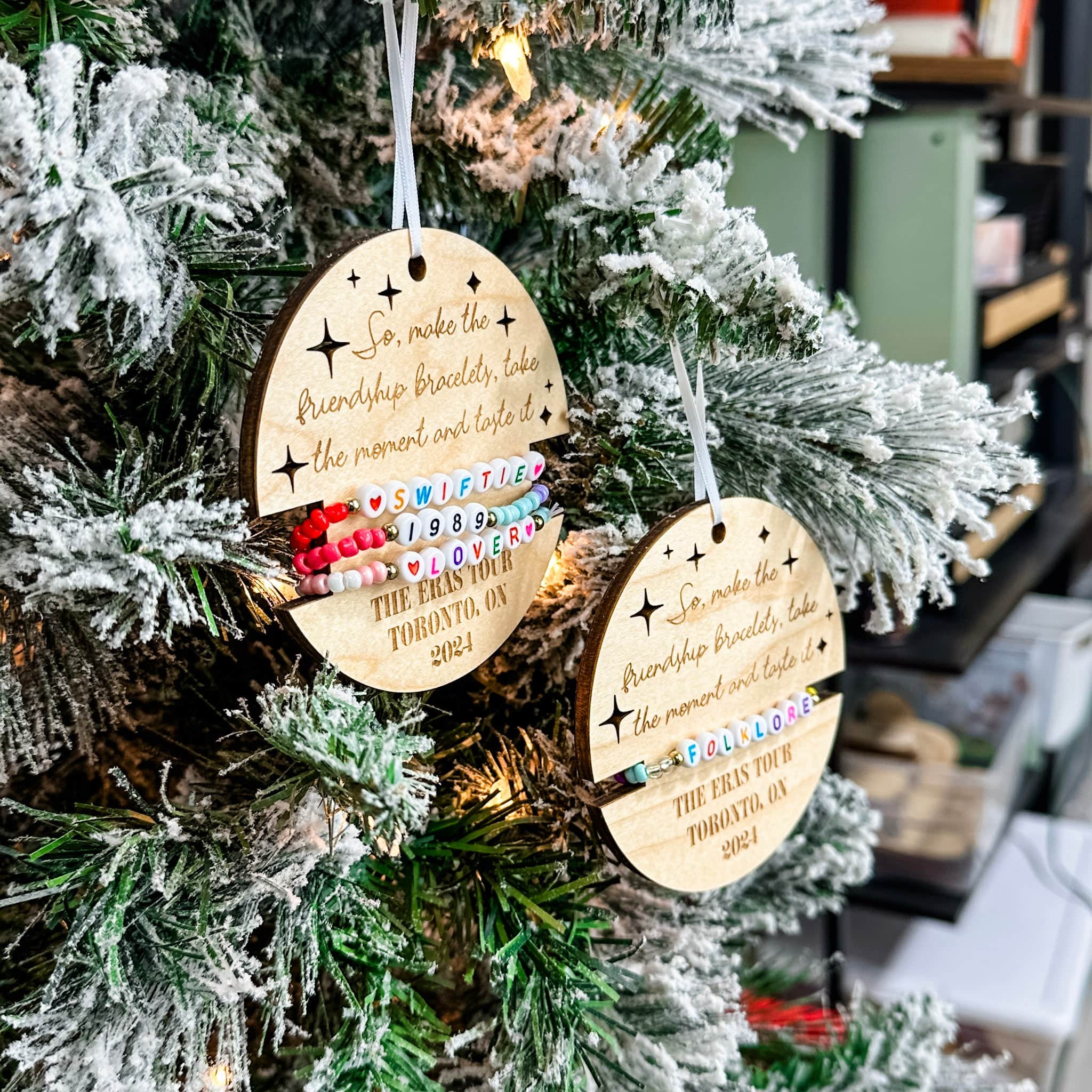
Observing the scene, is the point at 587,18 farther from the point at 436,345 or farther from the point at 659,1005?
the point at 659,1005

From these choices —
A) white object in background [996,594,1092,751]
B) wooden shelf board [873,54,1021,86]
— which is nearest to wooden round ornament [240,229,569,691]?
wooden shelf board [873,54,1021,86]

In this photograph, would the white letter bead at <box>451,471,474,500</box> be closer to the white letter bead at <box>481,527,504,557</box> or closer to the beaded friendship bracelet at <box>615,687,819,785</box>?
the white letter bead at <box>481,527,504,557</box>

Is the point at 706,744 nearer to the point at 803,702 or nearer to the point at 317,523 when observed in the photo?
the point at 803,702

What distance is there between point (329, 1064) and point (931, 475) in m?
0.30

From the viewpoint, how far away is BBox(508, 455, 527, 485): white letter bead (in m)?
0.41

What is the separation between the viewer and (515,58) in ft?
1.37

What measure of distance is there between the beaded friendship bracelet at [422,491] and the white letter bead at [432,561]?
0.05 feet

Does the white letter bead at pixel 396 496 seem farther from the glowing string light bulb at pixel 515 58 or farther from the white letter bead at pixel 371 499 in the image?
the glowing string light bulb at pixel 515 58

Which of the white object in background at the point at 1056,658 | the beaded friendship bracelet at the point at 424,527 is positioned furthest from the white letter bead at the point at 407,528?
the white object in background at the point at 1056,658

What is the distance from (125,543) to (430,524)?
10 cm

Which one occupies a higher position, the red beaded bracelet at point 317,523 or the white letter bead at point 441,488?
the white letter bead at point 441,488

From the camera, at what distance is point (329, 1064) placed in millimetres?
375

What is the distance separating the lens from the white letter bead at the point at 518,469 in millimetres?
414

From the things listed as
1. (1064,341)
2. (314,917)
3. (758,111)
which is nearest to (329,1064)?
(314,917)
